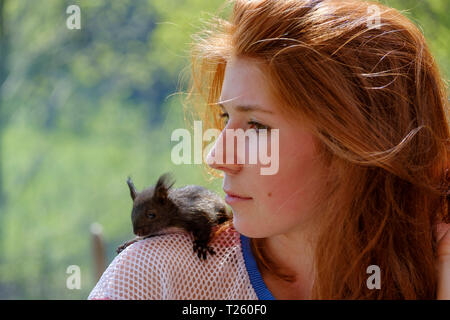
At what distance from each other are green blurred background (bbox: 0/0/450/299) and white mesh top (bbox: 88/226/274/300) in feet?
20.5

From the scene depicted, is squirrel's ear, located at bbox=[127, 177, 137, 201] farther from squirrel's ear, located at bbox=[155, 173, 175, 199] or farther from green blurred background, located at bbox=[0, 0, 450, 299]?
green blurred background, located at bbox=[0, 0, 450, 299]

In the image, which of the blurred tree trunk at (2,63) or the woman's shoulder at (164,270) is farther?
the blurred tree trunk at (2,63)

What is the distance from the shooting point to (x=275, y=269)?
189cm

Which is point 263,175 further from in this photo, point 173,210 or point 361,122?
point 173,210

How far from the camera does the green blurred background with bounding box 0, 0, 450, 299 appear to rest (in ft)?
28.9

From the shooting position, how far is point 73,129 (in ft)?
34.0

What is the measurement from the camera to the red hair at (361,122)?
1.70 m

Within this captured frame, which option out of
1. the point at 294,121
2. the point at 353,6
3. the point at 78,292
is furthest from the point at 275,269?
the point at 78,292

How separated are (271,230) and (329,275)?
21 centimetres

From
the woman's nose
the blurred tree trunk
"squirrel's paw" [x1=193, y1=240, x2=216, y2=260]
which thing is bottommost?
"squirrel's paw" [x1=193, y1=240, x2=216, y2=260]

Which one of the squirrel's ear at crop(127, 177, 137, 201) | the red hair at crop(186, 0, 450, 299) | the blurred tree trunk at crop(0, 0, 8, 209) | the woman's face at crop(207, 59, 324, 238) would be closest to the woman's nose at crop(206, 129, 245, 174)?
the woman's face at crop(207, 59, 324, 238)
